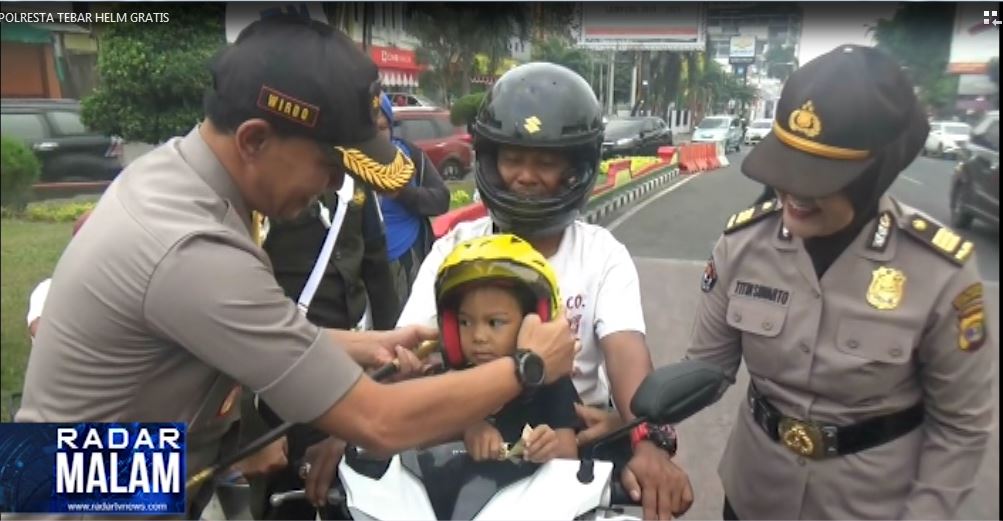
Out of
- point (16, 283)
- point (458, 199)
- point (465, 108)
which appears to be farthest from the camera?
point (16, 283)

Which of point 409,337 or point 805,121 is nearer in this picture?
point 805,121

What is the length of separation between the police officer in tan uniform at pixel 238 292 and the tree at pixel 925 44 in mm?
783

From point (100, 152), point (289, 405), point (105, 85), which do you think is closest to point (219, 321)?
point (289, 405)

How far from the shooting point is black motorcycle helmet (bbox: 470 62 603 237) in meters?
1.63

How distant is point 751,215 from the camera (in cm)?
162

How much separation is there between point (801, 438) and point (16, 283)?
3.14 m

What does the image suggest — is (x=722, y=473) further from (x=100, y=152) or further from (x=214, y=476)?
(x=100, y=152)

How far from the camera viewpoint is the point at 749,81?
1617 mm

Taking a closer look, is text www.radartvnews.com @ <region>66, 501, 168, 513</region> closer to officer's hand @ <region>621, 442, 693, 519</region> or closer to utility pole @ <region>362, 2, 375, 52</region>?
officer's hand @ <region>621, 442, 693, 519</region>

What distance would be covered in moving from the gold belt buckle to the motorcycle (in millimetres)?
382

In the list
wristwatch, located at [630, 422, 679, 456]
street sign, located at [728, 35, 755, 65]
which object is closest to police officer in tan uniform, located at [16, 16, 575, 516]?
wristwatch, located at [630, 422, 679, 456]

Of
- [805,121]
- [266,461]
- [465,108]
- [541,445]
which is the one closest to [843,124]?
[805,121]

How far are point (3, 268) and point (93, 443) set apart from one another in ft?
8.00

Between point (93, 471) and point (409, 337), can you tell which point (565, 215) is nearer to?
point (409, 337)
